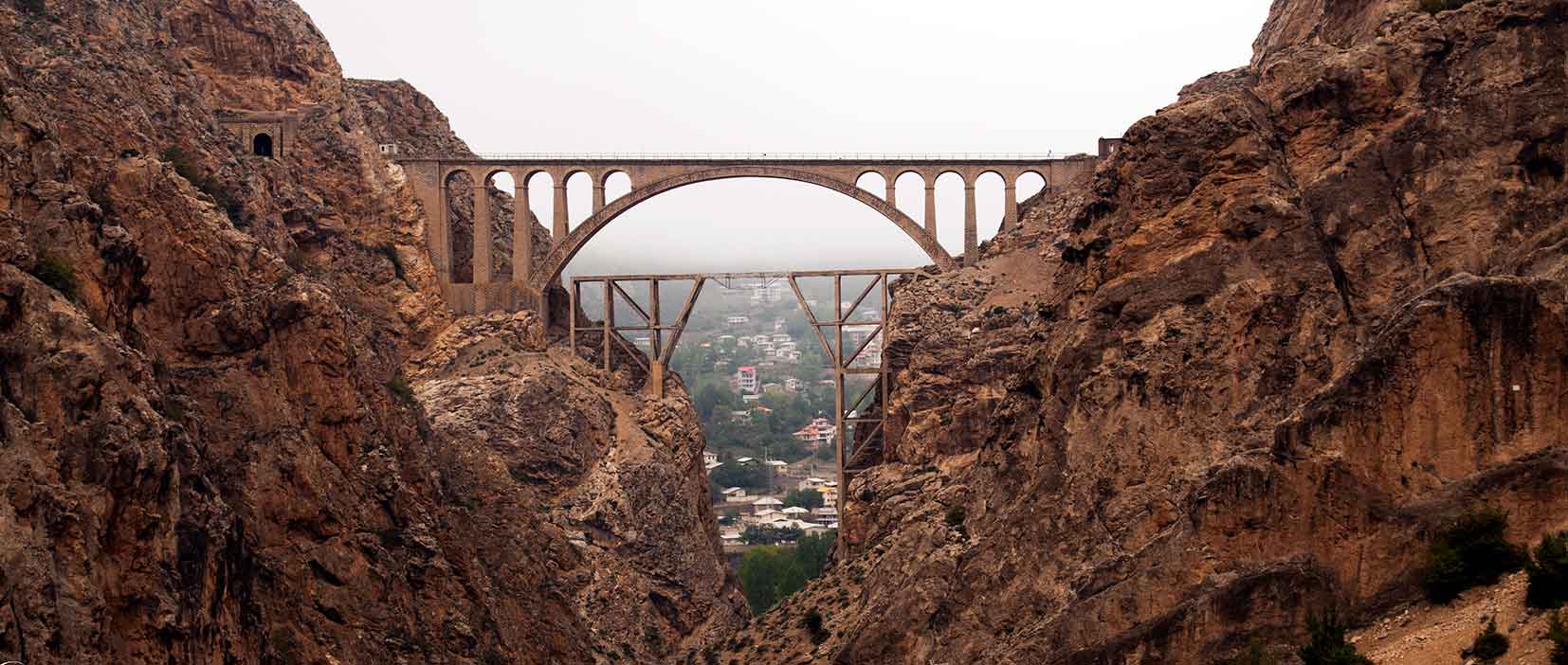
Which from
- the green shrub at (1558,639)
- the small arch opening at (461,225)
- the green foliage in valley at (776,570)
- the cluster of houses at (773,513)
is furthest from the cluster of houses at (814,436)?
the green shrub at (1558,639)

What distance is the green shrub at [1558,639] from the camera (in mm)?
22172

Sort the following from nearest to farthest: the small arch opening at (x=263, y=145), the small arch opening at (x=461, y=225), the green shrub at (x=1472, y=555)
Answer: the green shrub at (x=1472, y=555), the small arch opening at (x=263, y=145), the small arch opening at (x=461, y=225)

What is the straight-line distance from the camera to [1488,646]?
2362 cm

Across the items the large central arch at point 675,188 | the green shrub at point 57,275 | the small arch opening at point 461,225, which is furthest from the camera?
the small arch opening at point 461,225

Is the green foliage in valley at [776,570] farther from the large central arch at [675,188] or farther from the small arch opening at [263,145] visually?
the small arch opening at [263,145]

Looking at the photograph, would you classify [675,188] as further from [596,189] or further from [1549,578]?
[1549,578]

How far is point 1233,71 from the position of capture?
204ft

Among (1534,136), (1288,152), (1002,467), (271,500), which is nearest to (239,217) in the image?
(271,500)

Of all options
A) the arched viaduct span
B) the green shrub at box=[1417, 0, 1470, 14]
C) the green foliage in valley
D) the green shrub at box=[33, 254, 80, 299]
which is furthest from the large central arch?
the green shrub at box=[33, 254, 80, 299]

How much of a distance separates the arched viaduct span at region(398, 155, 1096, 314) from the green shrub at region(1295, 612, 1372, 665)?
47322mm

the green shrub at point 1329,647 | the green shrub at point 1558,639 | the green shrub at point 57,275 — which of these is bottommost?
the green shrub at point 1329,647

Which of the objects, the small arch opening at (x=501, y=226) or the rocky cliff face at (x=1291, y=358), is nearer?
the rocky cliff face at (x=1291, y=358)

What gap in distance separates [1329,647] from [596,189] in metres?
54.6

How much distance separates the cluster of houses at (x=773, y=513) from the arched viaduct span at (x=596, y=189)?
47.1 meters
